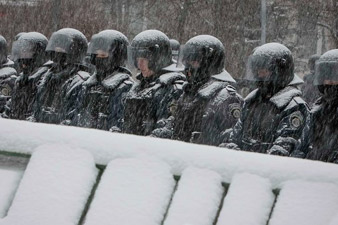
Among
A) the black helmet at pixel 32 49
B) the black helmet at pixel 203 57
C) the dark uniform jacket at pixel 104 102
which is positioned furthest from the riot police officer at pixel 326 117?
the black helmet at pixel 32 49

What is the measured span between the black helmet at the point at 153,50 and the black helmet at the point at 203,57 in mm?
350

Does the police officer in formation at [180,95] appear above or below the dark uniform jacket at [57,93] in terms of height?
above

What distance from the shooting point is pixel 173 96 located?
6141 millimetres

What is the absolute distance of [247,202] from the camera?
1894mm

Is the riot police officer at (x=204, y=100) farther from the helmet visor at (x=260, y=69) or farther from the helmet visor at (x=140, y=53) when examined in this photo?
the helmet visor at (x=140, y=53)

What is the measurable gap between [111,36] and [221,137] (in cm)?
214

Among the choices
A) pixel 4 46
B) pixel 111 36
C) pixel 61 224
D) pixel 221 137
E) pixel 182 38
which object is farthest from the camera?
pixel 182 38

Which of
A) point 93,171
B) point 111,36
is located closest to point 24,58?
point 111,36

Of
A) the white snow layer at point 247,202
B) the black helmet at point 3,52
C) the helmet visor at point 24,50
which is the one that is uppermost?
the white snow layer at point 247,202

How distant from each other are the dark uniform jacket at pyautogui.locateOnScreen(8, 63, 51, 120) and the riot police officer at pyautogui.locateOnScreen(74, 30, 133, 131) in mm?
902

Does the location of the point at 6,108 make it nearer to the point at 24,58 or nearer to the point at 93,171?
the point at 24,58

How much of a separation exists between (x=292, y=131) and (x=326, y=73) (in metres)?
0.56

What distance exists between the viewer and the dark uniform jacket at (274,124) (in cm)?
514

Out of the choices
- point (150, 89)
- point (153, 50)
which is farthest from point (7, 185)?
point (153, 50)
